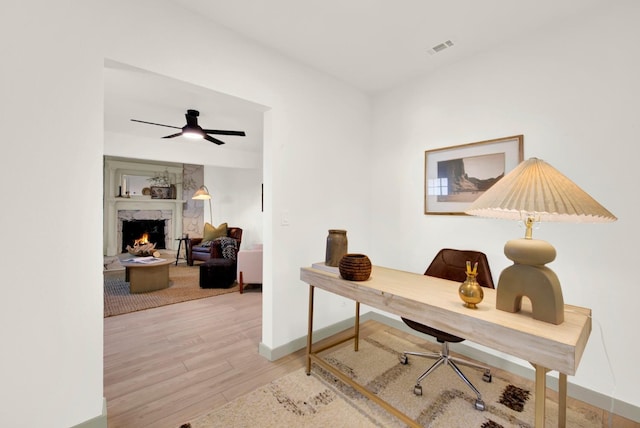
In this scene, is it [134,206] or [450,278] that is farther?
[134,206]

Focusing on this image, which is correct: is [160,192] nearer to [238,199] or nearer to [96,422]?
[238,199]

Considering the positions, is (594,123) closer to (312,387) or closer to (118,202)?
(312,387)

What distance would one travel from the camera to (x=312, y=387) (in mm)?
1953

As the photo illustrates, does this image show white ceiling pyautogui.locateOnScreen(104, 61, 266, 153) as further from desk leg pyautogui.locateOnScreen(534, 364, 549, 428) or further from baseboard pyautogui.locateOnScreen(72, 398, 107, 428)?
desk leg pyautogui.locateOnScreen(534, 364, 549, 428)

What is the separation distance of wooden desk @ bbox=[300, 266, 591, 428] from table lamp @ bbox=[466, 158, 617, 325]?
74 mm

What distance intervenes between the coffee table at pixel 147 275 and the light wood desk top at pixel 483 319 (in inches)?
142

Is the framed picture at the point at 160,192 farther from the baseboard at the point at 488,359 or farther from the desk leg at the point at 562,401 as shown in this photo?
the desk leg at the point at 562,401

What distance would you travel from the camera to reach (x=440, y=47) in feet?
7.40

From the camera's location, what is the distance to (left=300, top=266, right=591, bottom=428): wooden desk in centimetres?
99

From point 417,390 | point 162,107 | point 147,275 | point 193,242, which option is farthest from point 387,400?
point 193,242

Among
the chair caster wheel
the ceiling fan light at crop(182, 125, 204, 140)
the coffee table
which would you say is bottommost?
the chair caster wheel

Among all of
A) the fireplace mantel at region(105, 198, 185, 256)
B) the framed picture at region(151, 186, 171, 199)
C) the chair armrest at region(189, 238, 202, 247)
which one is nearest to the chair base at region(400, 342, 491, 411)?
the chair armrest at region(189, 238, 202, 247)

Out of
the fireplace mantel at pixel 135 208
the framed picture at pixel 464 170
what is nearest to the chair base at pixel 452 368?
the framed picture at pixel 464 170

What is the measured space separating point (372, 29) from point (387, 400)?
263 cm
